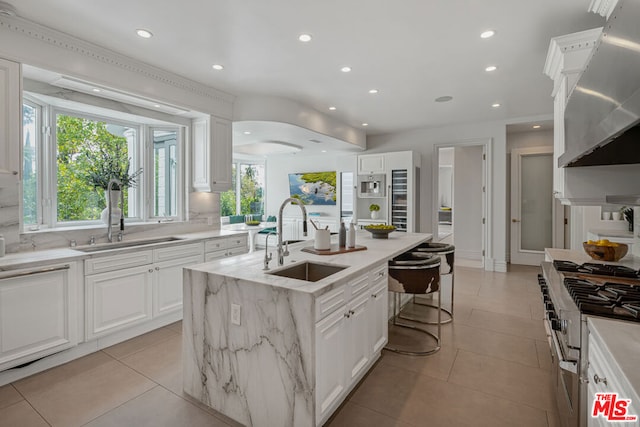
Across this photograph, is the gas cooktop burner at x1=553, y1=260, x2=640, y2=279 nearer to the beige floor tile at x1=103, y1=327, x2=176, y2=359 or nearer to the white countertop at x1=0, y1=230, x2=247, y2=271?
the beige floor tile at x1=103, y1=327, x2=176, y2=359

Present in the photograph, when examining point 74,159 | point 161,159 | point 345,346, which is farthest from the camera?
point 161,159

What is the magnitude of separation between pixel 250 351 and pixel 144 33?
275 cm

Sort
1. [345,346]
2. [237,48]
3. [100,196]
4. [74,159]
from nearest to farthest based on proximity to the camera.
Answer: [345,346]
[237,48]
[74,159]
[100,196]

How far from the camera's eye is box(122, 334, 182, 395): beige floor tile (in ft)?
7.59

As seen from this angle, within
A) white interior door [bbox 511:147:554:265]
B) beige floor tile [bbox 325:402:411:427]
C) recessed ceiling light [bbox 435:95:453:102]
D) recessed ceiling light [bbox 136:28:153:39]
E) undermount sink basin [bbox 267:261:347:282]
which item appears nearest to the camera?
beige floor tile [bbox 325:402:411:427]

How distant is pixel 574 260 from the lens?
254 centimetres

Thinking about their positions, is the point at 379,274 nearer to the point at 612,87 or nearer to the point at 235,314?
the point at 235,314

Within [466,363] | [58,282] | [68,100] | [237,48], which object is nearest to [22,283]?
[58,282]

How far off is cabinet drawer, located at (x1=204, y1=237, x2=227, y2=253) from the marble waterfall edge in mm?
1766

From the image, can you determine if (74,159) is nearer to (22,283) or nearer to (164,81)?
(164,81)

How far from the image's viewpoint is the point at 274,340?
170 centimetres

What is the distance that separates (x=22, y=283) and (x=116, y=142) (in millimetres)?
2053

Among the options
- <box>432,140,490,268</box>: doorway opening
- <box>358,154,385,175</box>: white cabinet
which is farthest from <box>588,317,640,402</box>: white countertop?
<box>432,140,490,268</box>: doorway opening

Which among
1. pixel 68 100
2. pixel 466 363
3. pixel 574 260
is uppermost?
pixel 68 100
